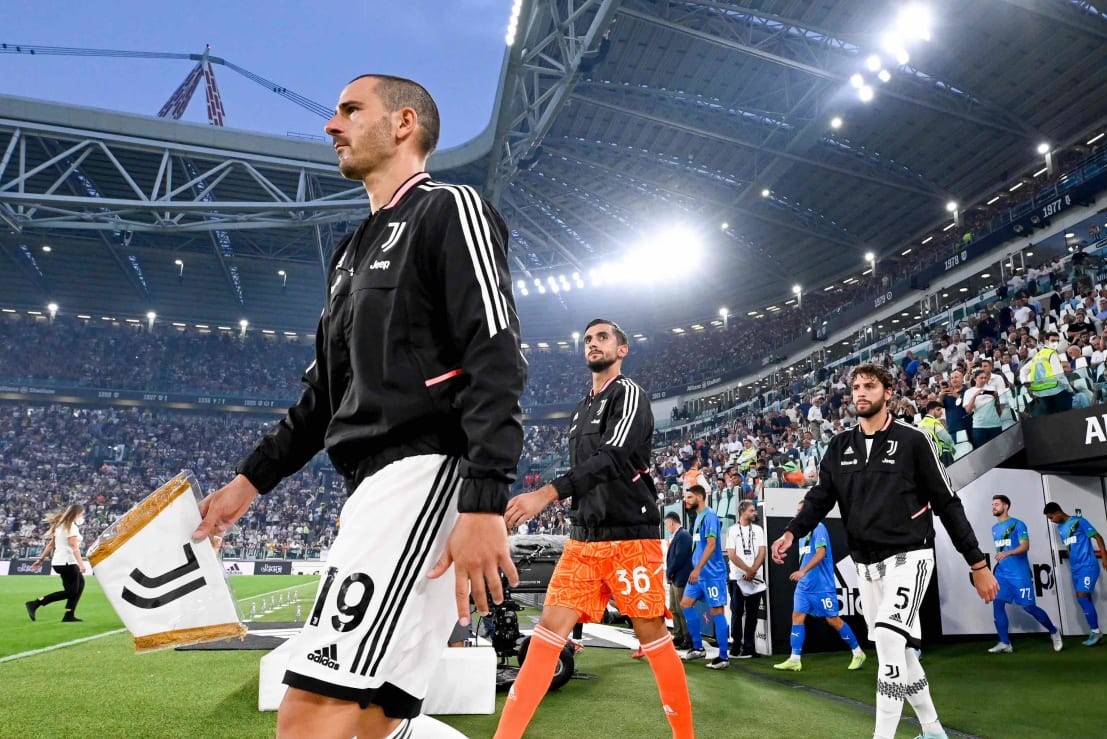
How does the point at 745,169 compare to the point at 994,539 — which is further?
the point at 745,169

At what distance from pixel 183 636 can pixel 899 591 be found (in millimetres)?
3759

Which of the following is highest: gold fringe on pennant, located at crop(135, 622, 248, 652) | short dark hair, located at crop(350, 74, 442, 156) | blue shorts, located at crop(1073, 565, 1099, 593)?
short dark hair, located at crop(350, 74, 442, 156)

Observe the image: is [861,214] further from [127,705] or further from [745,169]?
[127,705]

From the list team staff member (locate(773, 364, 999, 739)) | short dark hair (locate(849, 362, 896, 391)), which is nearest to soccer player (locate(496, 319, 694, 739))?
team staff member (locate(773, 364, 999, 739))

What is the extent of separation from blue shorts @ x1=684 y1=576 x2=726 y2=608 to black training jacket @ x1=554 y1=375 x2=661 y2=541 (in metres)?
5.02

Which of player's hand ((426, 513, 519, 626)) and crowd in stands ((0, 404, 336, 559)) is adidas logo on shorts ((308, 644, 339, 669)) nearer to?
player's hand ((426, 513, 519, 626))

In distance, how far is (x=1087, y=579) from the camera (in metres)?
9.68

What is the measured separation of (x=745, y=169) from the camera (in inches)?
1066

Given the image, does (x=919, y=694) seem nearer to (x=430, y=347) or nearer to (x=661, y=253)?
(x=430, y=347)

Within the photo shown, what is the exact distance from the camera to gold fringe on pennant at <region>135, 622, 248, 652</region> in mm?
1884

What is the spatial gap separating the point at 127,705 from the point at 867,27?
21.8m

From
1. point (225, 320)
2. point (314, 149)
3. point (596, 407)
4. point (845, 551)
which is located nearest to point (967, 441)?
point (845, 551)

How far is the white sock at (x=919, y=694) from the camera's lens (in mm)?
4184

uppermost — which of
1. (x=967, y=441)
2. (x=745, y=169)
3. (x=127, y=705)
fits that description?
(x=745, y=169)
